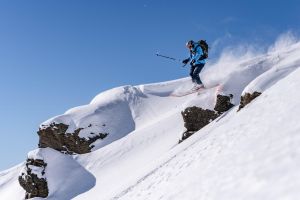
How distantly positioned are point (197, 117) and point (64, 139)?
1567 cm

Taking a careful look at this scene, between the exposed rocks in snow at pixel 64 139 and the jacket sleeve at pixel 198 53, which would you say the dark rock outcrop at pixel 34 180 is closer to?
the exposed rocks in snow at pixel 64 139

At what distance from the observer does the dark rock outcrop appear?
104 ft

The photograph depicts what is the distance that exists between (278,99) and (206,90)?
19427 millimetres

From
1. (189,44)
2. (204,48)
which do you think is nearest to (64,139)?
(189,44)

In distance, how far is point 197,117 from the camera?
31.9 metres

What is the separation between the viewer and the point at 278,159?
838cm

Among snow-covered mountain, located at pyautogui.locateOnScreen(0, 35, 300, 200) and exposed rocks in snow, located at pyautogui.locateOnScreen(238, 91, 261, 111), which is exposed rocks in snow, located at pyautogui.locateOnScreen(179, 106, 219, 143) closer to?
snow-covered mountain, located at pyautogui.locateOnScreen(0, 35, 300, 200)

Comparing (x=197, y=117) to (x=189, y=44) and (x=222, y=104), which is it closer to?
(x=222, y=104)

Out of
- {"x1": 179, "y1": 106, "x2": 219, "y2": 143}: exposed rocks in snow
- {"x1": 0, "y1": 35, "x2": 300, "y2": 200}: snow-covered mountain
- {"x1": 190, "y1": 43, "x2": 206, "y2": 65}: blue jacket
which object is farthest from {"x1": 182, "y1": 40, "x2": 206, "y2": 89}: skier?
{"x1": 179, "y1": 106, "x2": 219, "y2": 143}: exposed rocks in snow

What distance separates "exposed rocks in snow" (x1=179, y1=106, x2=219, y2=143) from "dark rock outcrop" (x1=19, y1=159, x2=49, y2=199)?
10978 mm

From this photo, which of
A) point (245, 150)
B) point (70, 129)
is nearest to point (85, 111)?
point (70, 129)

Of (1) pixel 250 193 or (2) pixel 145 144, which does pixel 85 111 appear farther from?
(1) pixel 250 193

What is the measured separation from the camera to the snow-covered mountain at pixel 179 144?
29.5 feet

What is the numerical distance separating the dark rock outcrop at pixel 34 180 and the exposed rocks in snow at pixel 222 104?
13.4m
